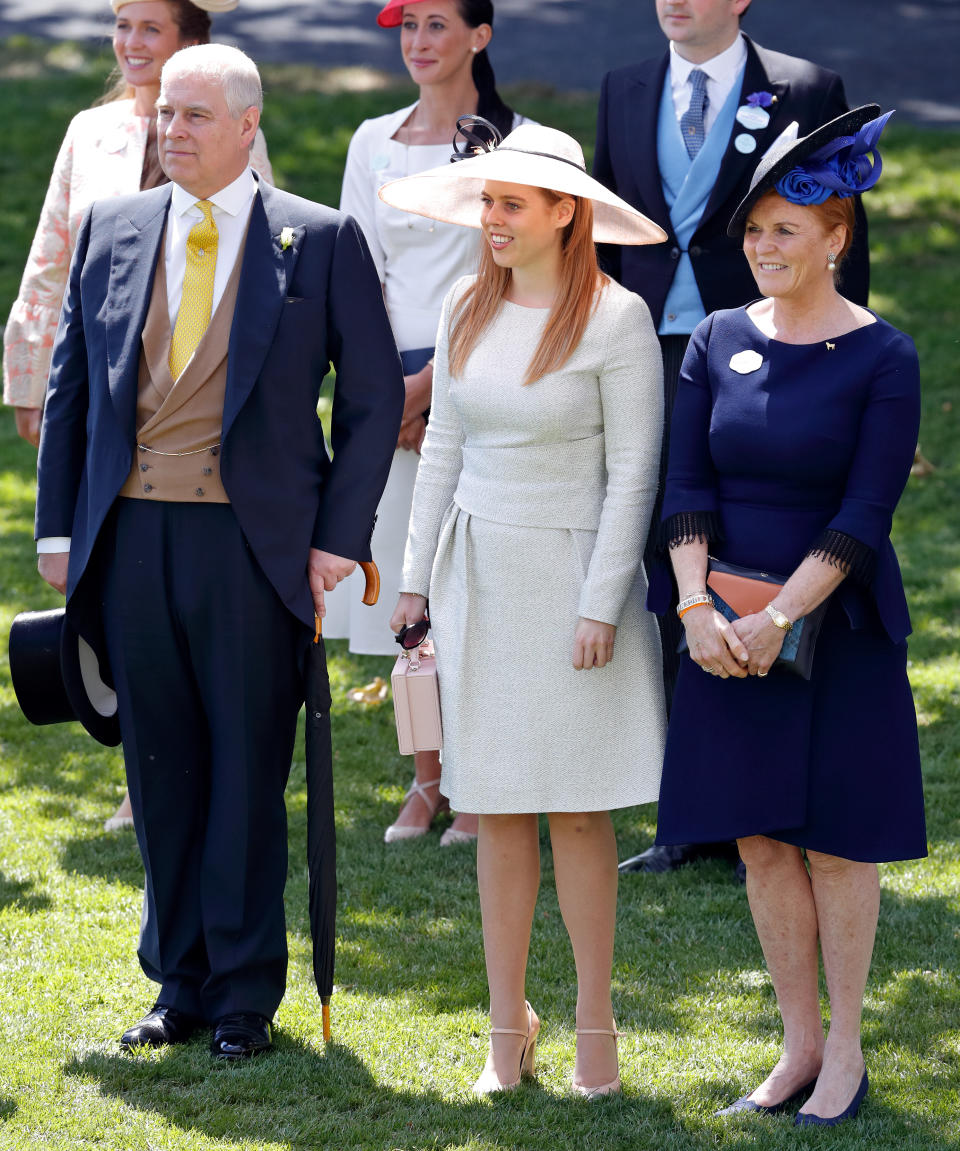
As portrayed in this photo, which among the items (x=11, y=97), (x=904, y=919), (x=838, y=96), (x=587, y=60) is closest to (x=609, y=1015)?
(x=904, y=919)

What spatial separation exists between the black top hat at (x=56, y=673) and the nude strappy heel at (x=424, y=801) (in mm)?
1538

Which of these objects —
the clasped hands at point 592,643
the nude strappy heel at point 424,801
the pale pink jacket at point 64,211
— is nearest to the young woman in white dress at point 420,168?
the nude strappy heel at point 424,801

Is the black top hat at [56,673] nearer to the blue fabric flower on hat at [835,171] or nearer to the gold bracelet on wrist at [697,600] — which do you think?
the gold bracelet on wrist at [697,600]

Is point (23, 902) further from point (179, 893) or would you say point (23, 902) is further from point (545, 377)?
point (545, 377)

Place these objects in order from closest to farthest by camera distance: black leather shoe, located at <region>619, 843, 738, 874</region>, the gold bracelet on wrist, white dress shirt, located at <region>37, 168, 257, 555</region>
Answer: the gold bracelet on wrist
white dress shirt, located at <region>37, 168, 257, 555</region>
black leather shoe, located at <region>619, 843, 738, 874</region>

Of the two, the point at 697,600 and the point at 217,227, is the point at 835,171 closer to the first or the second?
the point at 697,600

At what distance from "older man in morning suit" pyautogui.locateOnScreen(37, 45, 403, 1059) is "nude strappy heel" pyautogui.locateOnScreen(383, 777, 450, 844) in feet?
4.55

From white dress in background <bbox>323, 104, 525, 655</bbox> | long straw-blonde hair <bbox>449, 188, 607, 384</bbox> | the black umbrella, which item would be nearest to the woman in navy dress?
long straw-blonde hair <bbox>449, 188, 607, 384</bbox>

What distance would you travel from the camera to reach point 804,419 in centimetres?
346

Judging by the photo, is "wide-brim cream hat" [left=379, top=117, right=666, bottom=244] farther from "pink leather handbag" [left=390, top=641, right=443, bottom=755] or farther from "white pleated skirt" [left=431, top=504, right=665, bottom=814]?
"pink leather handbag" [left=390, top=641, right=443, bottom=755]

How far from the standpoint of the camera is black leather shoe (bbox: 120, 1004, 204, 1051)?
402 centimetres

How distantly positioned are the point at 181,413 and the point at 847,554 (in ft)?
5.14

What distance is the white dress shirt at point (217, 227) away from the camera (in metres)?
3.90

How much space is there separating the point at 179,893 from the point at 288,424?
1.24m
